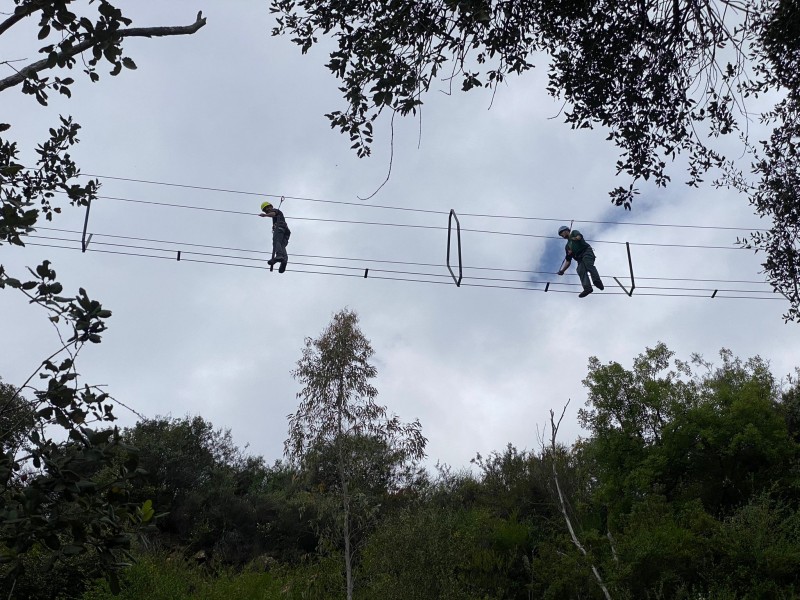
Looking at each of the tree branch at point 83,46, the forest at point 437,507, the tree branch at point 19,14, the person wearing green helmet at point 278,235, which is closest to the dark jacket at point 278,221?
the person wearing green helmet at point 278,235

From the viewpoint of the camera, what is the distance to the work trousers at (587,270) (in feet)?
49.2

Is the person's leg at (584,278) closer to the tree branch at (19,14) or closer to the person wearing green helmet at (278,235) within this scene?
the person wearing green helmet at (278,235)

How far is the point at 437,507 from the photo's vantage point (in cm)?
2017

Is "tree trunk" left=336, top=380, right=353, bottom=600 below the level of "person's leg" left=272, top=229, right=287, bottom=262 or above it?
below

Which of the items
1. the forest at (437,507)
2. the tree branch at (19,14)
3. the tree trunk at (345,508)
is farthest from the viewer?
the tree trunk at (345,508)

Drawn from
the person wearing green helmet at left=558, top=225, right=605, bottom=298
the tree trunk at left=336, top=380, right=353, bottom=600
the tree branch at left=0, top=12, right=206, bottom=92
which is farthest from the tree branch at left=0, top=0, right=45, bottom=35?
the tree trunk at left=336, top=380, right=353, bottom=600

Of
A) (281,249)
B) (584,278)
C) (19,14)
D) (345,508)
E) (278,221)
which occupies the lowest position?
(345,508)

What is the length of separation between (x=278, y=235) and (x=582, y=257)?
5.61m

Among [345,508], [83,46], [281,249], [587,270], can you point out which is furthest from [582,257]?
[83,46]

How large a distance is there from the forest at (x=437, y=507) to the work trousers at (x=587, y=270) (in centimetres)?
518

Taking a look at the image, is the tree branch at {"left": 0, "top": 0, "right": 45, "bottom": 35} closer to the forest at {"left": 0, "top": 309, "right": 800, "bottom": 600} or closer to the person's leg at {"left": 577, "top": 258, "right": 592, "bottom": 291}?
the forest at {"left": 0, "top": 309, "right": 800, "bottom": 600}

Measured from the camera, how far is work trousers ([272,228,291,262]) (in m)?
15.0

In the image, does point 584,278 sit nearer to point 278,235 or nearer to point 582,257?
point 582,257

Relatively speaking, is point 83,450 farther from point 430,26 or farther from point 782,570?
point 782,570
